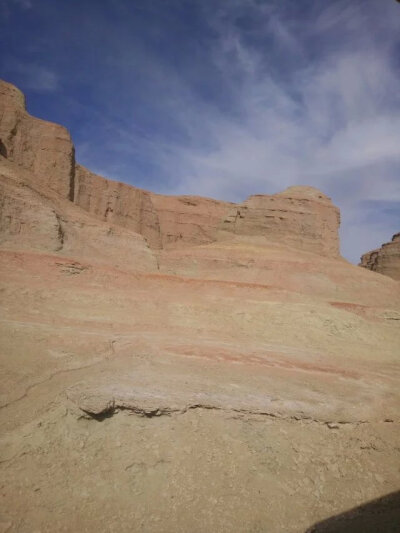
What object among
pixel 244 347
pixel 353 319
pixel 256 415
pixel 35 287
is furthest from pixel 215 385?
pixel 353 319

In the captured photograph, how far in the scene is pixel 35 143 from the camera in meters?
26.8

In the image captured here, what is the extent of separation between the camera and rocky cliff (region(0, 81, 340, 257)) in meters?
26.3

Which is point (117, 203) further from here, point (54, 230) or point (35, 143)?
point (54, 230)

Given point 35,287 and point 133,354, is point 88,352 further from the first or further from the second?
point 35,287

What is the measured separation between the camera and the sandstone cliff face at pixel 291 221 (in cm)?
3788

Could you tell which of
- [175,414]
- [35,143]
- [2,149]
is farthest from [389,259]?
[175,414]

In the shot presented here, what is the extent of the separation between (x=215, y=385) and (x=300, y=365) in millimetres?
3383

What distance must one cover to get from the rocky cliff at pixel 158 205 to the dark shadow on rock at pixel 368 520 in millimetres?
25124

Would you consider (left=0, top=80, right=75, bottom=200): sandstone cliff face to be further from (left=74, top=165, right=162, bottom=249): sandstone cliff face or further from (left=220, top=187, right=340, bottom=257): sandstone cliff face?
(left=220, top=187, right=340, bottom=257): sandstone cliff face

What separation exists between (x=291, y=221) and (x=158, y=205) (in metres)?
18.8

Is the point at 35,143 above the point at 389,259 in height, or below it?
above

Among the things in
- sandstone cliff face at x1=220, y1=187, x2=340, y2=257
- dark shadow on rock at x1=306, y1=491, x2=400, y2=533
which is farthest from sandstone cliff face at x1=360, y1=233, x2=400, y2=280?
dark shadow on rock at x1=306, y1=491, x2=400, y2=533

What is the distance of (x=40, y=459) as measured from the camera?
417 centimetres

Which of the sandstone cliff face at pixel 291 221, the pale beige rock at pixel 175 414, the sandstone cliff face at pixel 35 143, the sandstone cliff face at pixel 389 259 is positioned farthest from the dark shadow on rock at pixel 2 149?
the sandstone cliff face at pixel 389 259
